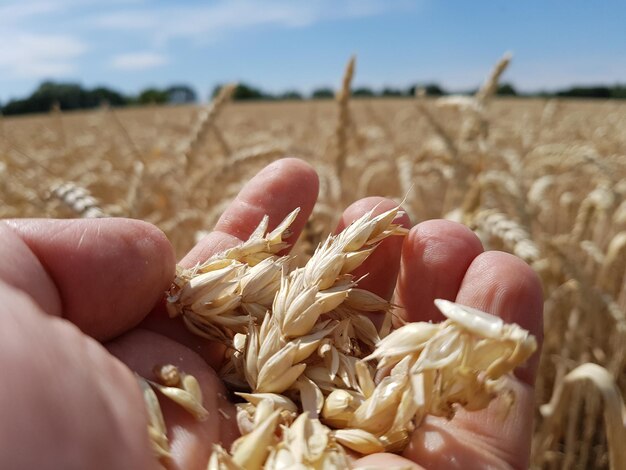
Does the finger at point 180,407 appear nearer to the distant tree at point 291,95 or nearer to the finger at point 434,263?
the finger at point 434,263

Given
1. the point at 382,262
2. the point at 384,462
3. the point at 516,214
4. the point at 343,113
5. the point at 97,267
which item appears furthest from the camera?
the point at 516,214

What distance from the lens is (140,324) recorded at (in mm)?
924

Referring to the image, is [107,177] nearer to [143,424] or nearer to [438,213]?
[438,213]

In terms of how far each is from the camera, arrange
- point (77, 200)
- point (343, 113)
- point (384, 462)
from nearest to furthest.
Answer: point (384, 462)
point (77, 200)
point (343, 113)

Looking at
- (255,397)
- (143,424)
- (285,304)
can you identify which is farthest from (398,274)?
(143,424)

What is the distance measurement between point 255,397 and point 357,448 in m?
0.15

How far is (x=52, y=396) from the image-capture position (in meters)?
0.48

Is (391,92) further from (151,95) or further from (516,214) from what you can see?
(516,214)

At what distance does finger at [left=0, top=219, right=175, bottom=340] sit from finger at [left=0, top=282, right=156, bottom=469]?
248 mm

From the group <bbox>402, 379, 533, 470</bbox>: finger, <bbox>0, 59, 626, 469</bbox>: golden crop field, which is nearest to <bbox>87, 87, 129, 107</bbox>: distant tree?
<bbox>0, 59, 626, 469</bbox>: golden crop field

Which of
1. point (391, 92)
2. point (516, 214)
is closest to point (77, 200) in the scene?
point (516, 214)

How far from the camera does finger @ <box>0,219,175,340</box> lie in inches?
31.1

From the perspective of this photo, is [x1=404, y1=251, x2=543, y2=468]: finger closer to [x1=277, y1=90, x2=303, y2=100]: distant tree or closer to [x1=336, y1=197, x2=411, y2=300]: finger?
[x1=336, y1=197, x2=411, y2=300]: finger

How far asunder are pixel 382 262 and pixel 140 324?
16.5 inches
